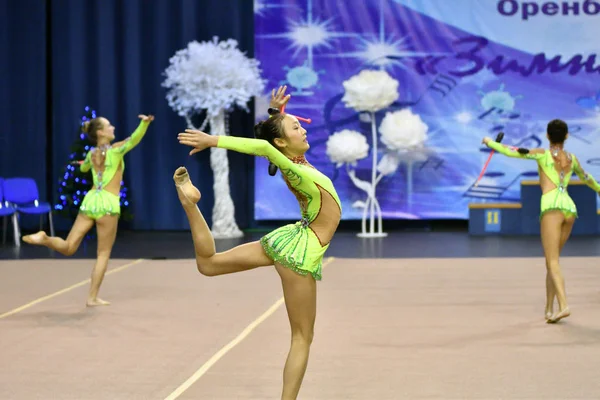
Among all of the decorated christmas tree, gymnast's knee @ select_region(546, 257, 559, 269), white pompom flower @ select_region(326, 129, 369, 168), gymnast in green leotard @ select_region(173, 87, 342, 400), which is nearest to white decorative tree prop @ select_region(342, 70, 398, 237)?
white pompom flower @ select_region(326, 129, 369, 168)

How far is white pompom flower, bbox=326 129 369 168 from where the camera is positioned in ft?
40.2

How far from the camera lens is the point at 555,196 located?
6070mm

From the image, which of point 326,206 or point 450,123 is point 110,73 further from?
point 326,206

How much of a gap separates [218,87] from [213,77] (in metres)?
0.14

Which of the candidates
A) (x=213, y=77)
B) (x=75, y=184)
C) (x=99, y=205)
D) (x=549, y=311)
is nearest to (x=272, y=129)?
(x=549, y=311)

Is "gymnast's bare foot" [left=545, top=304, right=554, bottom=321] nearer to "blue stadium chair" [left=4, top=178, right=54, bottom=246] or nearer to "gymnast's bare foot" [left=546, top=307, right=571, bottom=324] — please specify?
"gymnast's bare foot" [left=546, top=307, right=571, bottom=324]

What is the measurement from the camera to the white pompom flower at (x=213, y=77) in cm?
1199

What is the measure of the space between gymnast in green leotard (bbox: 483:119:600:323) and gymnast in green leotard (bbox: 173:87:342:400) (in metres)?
2.49

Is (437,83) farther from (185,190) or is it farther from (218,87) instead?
(185,190)

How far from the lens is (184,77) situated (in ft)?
39.7

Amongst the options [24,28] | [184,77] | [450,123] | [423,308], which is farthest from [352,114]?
[423,308]

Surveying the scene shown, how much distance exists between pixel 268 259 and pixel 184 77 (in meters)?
8.56

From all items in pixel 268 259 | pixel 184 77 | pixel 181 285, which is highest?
pixel 184 77

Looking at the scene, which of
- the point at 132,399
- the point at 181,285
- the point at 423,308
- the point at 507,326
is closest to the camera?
the point at 132,399
